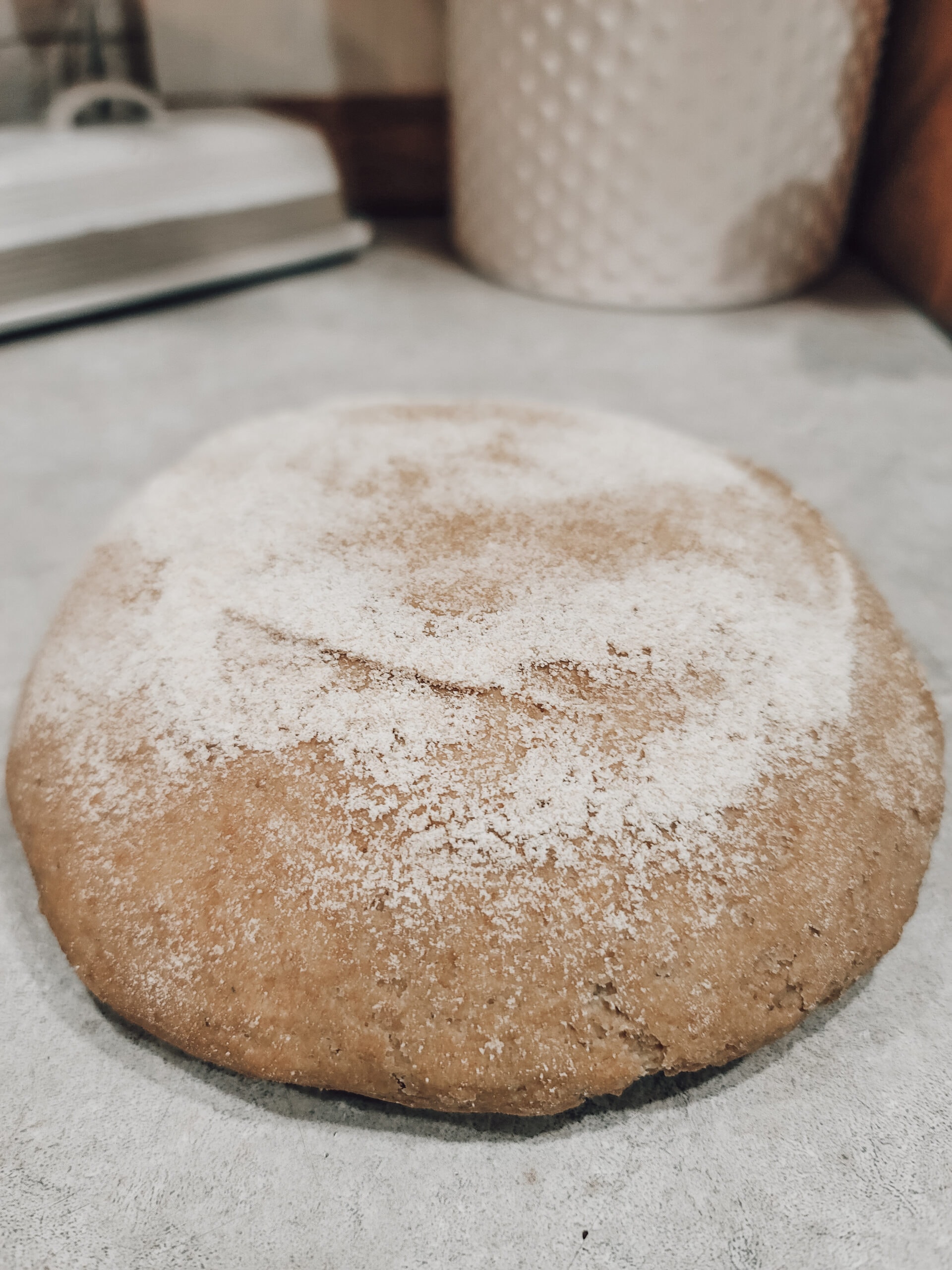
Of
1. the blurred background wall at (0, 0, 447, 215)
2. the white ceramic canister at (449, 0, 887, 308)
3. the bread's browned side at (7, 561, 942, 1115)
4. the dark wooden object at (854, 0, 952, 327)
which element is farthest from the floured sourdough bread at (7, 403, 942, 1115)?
the blurred background wall at (0, 0, 447, 215)

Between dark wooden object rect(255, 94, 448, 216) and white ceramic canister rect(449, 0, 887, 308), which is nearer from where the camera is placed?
white ceramic canister rect(449, 0, 887, 308)

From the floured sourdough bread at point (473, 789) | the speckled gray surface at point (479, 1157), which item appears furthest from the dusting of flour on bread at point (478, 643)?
the speckled gray surface at point (479, 1157)

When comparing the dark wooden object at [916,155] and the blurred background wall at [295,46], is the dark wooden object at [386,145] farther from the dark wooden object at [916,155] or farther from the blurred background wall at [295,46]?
the dark wooden object at [916,155]

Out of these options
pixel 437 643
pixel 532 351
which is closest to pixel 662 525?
pixel 437 643

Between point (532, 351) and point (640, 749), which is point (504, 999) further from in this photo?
point (532, 351)

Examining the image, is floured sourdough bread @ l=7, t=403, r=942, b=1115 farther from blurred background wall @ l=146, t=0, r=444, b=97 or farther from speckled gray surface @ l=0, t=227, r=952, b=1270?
blurred background wall @ l=146, t=0, r=444, b=97

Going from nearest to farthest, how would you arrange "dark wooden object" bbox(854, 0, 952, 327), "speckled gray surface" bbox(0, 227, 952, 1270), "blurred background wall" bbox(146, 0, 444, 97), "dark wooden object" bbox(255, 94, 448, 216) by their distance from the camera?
"speckled gray surface" bbox(0, 227, 952, 1270), "dark wooden object" bbox(854, 0, 952, 327), "blurred background wall" bbox(146, 0, 444, 97), "dark wooden object" bbox(255, 94, 448, 216)
